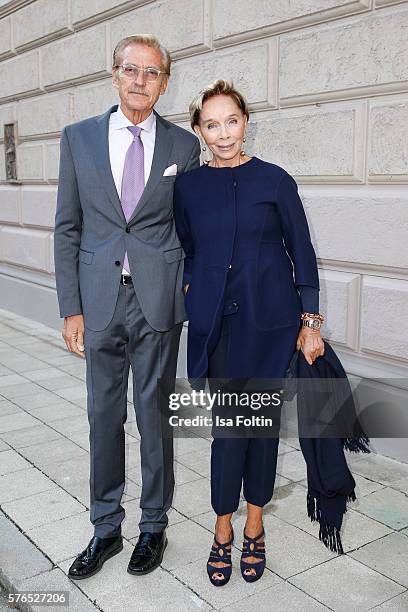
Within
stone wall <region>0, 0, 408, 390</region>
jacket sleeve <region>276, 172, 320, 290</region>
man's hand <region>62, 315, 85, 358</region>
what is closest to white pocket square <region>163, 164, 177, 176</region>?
jacket sleeve <region>276, 172, 320, 290</region>

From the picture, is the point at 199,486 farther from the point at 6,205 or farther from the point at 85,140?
the point at 6,205

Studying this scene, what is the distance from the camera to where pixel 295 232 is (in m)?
2.62

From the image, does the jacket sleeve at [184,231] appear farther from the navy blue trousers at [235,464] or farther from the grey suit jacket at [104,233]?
the navy blue trousers at [235,464]

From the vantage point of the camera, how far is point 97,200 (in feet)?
8.91

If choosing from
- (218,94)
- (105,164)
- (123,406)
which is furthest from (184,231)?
(123,406)

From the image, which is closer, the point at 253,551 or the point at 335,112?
the point at 253,551

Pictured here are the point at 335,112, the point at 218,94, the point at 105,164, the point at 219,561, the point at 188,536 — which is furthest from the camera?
the point at 335,112

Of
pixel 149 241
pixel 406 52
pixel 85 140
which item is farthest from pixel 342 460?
pixel 406 52

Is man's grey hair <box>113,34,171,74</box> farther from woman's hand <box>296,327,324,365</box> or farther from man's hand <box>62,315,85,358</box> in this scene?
woman's hand <box>296,327,324,365</box>

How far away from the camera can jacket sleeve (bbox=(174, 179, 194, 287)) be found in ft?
9.02

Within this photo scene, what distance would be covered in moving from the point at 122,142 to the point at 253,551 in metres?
1.76

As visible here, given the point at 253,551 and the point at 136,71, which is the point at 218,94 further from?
the point at 253,551

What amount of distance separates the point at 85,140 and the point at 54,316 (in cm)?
514

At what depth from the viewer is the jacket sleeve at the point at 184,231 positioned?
2.75 metres
